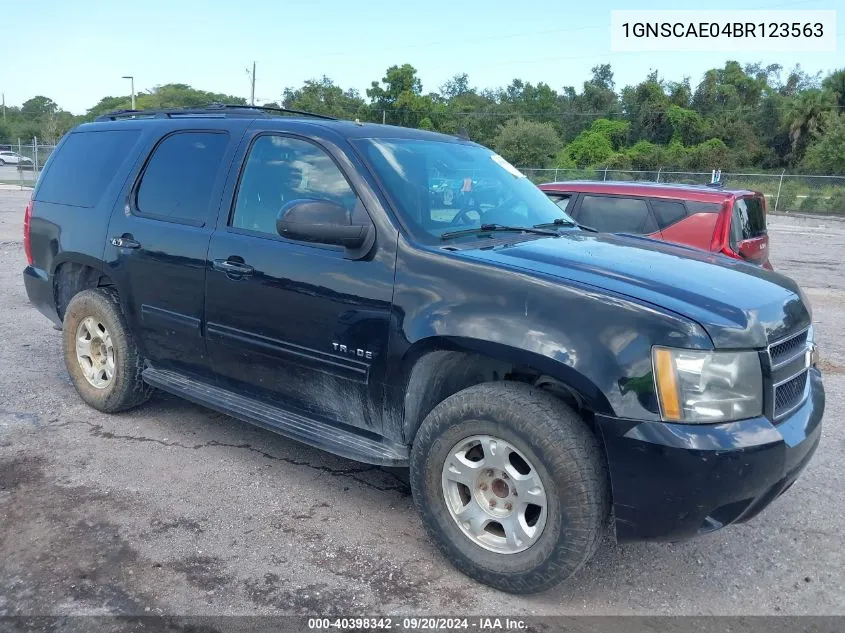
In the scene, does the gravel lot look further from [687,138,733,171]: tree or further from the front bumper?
[687,138,733,171]: tree

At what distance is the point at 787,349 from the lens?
298 cm

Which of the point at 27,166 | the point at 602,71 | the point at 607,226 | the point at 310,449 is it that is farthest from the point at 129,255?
the point at 602,71

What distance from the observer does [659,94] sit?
58000mm

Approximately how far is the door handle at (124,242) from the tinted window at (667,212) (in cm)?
530

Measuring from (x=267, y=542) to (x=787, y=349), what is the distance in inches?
94.3

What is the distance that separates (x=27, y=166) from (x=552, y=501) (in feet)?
131

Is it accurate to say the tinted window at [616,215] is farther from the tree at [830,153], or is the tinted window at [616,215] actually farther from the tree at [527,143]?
the tree at [527,143]

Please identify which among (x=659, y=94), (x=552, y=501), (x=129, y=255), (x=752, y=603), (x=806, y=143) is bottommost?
(x=752, y=603)

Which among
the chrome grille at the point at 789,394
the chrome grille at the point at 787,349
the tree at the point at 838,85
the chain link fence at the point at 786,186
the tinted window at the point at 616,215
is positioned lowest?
the chrome grille at the point at 789,394

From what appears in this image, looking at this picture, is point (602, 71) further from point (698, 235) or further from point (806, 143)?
point (698, 235)

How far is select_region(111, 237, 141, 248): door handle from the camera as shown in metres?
4.37

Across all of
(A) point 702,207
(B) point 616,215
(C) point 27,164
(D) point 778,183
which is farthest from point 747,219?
(C) point 27,164

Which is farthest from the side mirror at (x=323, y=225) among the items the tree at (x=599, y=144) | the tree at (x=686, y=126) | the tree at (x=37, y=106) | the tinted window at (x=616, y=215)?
the tree at (x=37, y=106)

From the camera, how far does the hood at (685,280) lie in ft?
8.96
